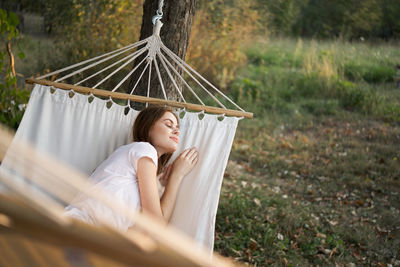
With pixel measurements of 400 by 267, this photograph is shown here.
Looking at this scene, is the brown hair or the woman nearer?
the woman

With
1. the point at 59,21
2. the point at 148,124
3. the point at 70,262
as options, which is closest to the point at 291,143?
the point at 148,124

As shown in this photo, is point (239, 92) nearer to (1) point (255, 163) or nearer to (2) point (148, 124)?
(1) point (255, 163)

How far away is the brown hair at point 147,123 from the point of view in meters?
1.81

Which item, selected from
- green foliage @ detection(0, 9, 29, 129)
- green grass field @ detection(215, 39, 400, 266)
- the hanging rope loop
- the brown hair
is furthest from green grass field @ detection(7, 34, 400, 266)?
green foliage @ detection(0, 9, 29, 129)

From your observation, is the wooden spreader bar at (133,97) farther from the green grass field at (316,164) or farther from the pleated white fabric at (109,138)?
the green grass field at (316,164)

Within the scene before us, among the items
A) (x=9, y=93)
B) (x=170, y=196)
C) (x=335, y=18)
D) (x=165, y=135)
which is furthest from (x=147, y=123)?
(x=335, y=18)

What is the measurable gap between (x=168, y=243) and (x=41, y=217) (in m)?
0.13

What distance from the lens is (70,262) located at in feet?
1.50

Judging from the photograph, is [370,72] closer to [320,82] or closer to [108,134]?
[320,82]

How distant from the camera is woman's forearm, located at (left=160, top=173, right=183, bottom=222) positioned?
178 centimetres

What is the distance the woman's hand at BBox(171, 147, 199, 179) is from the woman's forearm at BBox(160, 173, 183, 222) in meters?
0.02

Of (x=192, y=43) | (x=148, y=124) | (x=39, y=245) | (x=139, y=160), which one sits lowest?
(x=139, y=160)

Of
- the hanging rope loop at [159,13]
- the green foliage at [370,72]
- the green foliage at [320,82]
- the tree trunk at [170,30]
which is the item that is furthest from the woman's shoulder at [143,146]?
the green foliage at [370,72]

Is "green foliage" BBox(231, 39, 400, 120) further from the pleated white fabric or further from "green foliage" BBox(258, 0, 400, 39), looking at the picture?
the pleated white fabric
